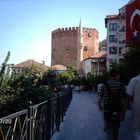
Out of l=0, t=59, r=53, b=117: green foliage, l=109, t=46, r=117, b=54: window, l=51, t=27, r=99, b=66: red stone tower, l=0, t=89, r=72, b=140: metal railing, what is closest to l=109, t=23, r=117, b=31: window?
l=109, t=46, r=117, b=54: window

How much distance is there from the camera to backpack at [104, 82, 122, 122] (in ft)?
25.2

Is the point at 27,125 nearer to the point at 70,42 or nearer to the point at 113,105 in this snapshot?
the point at 113,105

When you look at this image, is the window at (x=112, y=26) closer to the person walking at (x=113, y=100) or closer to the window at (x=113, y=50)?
the window at (x=113, y=50)

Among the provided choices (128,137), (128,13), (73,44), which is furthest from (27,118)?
(73,44)

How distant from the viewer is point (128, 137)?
10.9 metres

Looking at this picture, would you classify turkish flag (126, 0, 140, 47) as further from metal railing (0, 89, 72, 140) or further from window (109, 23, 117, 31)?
window (109, 23, 117, 31)

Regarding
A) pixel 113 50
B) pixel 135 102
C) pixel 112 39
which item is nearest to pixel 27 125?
pixel 135 102

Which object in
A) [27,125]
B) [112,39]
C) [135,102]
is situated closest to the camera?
[27,125]

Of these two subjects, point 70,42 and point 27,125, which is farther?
point 70,42

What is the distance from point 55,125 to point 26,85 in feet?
23.7

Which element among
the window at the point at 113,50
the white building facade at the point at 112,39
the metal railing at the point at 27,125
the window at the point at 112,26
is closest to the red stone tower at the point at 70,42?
the white building facade at the point at 112,39

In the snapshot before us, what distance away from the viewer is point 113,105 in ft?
25.2

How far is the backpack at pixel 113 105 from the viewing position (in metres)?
Result: 7.69

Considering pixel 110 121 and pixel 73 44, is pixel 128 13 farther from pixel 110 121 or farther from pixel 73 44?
pixel 73 44
